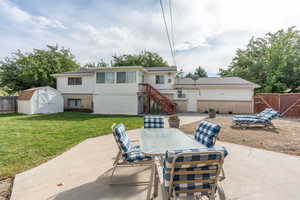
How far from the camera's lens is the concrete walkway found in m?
2.39

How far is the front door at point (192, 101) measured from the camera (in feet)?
49.5

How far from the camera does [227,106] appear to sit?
47.4ft

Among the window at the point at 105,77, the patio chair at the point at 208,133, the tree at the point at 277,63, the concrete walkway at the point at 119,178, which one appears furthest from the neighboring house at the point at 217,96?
the patio chair at the point at 208,133

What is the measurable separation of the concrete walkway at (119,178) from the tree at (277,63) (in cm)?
1838

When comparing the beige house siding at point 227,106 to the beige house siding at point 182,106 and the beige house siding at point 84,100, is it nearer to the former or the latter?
the beige house siding at point 182,106

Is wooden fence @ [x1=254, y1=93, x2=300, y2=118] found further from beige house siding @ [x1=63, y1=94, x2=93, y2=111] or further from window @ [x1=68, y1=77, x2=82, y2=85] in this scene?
window @ [x1=68, y1=77, x2=82, y2=85]

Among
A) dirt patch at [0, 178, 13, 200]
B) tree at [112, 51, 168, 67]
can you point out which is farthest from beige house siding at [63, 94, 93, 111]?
dirt patch at [0, 178, 13, 200]

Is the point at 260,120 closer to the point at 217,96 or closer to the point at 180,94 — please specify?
the point at 217,96

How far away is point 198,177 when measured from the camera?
164cm

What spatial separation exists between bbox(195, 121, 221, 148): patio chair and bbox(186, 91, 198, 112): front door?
1222 cm

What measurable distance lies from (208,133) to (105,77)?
1269 centimetres

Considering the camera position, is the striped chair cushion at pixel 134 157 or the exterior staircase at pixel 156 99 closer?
the striped chair cushion at pixel 134 157

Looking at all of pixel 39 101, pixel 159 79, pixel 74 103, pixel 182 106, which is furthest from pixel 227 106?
pixel 39 101

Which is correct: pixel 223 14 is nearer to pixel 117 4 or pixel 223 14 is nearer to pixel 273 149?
pixel 117 4
